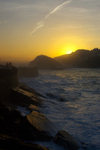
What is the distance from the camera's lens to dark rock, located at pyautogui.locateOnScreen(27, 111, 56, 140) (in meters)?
6.40

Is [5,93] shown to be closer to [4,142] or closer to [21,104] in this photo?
[21,104]

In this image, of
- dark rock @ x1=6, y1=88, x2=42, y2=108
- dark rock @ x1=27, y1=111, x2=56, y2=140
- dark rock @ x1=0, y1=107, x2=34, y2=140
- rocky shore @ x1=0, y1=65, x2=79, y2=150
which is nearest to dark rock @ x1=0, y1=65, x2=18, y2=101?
dark rock @ x1=6, y1=88, x2=42, y2=108

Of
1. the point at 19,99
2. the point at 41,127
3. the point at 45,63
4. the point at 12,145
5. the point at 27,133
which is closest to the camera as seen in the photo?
the point at 12,145

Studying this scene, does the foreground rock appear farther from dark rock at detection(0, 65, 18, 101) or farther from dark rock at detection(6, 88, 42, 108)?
dark rock at detection(0, 65, 18, 101)

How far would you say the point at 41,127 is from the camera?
6.69 meters

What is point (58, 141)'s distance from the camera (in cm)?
616

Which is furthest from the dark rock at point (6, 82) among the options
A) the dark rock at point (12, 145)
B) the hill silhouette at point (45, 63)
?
the hill silhouette at point (45, 63)

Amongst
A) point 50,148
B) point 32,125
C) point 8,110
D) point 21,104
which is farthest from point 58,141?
point 21,104

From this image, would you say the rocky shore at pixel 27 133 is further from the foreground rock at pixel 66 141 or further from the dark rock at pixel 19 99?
the dark rock at pixel 19 99

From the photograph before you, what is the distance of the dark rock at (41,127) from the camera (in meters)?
6.40

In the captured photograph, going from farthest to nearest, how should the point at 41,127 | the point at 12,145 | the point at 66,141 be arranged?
the point at 41,127, the point at 66,141, the point at 12,145

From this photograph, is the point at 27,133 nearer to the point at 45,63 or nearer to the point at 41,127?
the point at 41,127

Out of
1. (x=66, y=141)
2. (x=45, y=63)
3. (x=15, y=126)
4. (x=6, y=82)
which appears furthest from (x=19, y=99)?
(x=45, y=63)

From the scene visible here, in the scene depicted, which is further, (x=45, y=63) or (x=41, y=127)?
(x=45, y=63)
